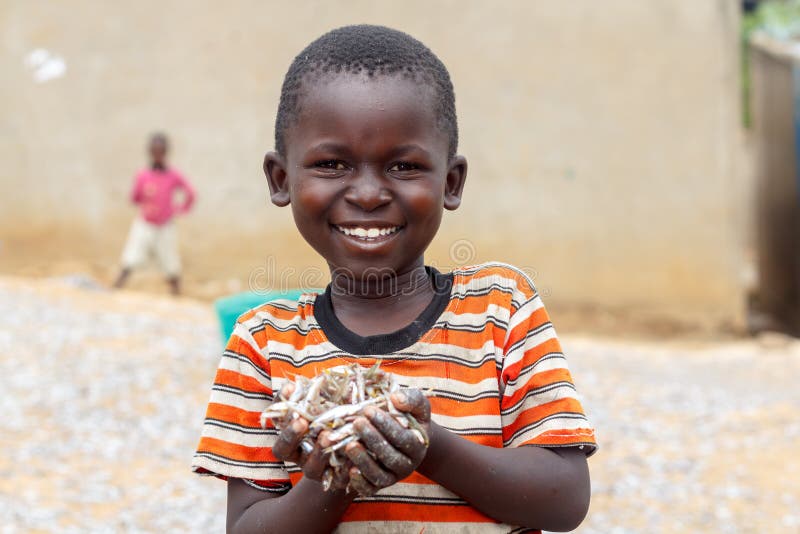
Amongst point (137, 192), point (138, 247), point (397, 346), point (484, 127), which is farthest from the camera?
point (484, 127)

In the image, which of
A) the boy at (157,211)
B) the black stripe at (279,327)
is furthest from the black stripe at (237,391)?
the boy at (157,211)

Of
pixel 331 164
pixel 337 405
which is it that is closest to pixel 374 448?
pixel 337 405

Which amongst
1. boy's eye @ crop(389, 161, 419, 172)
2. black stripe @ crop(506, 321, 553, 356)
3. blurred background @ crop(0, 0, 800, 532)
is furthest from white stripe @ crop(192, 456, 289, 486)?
blurred background @ crop(0, 0, 800, 532)

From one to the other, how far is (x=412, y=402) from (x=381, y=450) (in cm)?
8

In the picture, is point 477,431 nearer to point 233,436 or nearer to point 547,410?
point 547,410

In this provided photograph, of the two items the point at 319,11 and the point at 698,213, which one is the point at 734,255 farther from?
the point at 319,11

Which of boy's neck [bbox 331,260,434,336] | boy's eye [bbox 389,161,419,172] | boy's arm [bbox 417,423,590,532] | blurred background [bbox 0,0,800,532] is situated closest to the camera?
boy's arm [bbox 417,423,590,532]

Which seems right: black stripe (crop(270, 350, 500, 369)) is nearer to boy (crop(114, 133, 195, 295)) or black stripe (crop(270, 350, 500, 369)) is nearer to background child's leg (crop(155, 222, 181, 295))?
boy (crop(114, 133, 195, 295))

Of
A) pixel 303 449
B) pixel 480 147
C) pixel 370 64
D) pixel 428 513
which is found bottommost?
pixel 428 513

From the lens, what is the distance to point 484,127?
9602 mm

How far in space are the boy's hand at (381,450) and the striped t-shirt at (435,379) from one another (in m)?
0.25

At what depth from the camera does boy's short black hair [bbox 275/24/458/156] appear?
1501mm

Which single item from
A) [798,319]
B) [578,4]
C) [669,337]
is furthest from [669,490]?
[798,319]

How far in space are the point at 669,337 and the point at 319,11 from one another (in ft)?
16.3
